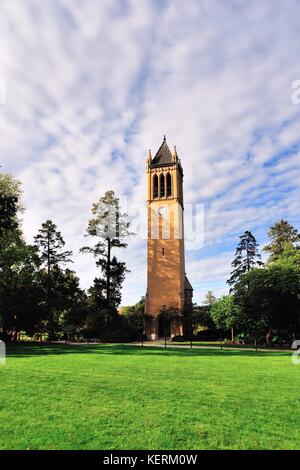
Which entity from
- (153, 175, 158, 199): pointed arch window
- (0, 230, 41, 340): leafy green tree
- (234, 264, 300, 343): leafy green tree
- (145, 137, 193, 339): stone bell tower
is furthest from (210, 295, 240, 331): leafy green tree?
(0, 230, 41, 340): leafy green tree

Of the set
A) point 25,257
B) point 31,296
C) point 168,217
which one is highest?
point 168,217

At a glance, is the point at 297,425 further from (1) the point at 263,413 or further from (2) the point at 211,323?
(2) the point at 211,323

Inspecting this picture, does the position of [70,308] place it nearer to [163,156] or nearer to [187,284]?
[187,284]

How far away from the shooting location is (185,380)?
1058 centimetres

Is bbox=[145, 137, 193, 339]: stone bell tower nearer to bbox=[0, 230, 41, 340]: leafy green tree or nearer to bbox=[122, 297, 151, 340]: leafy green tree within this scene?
bbox=[122, 297, 151, 340]: leafy green tree

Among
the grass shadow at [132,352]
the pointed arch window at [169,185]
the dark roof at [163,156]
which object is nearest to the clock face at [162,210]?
the pointed arch window at [169,185]

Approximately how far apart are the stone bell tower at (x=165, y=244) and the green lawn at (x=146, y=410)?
30622 mm

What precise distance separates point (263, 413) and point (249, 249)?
155 feet

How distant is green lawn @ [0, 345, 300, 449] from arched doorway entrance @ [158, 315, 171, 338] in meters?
29.9

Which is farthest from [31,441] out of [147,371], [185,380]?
[147,371]

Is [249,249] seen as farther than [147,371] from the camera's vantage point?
Yes

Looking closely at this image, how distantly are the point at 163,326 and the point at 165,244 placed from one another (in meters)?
10.2

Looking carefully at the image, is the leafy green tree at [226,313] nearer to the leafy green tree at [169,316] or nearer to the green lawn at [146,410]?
the leafy green tree at [169,316]
